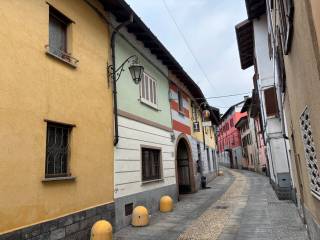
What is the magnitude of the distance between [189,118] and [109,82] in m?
9.97

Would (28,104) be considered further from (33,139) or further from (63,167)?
(63,167)

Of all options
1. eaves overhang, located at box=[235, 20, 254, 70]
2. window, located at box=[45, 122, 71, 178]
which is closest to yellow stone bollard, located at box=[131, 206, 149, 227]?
window, located at box=[45, 122, 71, 178]

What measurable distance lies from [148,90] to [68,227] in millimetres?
6572

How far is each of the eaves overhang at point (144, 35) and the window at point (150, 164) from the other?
4.06m

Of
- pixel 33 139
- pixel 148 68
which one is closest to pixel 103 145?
pixel 33 139

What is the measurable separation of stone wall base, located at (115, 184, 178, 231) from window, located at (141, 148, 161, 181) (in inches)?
20.4

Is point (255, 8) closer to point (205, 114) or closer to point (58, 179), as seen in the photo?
point (205, 114)

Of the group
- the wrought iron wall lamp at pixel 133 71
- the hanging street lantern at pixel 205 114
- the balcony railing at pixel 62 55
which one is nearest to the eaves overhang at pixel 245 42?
the hanging street lantern at pixel 205 114

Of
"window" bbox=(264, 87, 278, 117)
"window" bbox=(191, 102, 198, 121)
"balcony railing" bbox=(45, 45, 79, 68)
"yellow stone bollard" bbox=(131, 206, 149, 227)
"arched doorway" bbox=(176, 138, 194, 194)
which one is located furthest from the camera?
"window" bbox=(191, 102, 198, 121)

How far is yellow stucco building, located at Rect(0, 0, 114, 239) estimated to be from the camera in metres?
5.14

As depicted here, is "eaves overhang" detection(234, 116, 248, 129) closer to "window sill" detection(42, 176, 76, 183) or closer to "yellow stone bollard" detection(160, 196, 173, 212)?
"yellow stone bollard" detection(160, 196, 173, 212)

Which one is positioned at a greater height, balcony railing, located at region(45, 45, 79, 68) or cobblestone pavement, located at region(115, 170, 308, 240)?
balcony railing, located at region(45, 45, 79, 68)

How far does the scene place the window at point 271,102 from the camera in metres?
12.7

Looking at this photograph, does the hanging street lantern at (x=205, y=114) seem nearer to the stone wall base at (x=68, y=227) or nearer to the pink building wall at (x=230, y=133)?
the stone wall base at (x=68, y=227)
